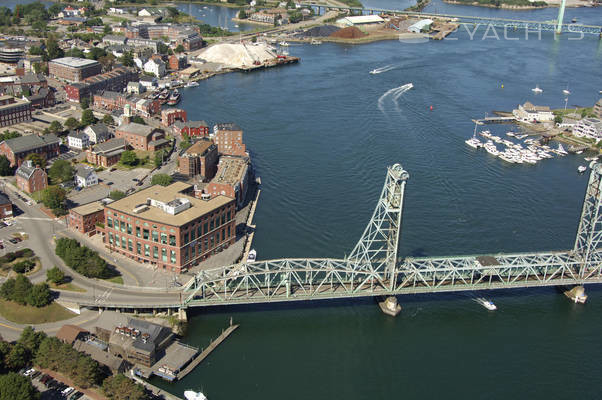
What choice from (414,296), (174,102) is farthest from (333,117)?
(414,296)

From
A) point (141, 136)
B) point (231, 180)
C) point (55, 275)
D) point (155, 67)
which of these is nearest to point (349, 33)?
point (155, 67)

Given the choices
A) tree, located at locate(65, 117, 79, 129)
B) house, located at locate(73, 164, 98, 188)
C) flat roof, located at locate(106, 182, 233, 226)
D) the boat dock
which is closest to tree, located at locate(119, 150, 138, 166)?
house, located at locate(73, 164, 98, 188)

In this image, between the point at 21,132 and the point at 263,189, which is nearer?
the point at 263,189

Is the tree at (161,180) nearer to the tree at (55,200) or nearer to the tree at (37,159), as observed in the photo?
the tree at (55,200)

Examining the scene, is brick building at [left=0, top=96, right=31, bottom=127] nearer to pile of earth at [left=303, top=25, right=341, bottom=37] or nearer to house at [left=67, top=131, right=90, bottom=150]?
house at [left=67, top=131, right=90, bottom=150]

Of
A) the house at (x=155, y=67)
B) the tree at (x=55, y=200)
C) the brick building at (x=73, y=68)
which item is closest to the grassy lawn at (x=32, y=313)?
the tree at (x=55, y=200)

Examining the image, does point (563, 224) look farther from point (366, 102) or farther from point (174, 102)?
point (174, 102)

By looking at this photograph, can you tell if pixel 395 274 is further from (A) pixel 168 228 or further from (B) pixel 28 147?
(B) pixel 28 147
